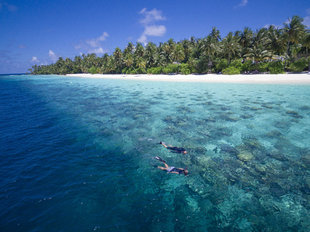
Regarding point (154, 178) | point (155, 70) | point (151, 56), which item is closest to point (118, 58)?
point (151, 56)

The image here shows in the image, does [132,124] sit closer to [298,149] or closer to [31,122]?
[31,122]

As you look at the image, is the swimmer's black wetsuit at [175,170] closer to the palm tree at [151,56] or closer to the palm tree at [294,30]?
the palm tree at [294,30]

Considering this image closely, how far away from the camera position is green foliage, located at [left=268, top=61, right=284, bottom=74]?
1535 inches

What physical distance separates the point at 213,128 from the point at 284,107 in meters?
11.1

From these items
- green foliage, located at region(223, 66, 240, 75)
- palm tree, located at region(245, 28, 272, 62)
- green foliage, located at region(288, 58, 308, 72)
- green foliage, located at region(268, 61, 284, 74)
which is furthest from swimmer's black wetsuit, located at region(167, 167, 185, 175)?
palm tree, located at region(245, 28, 272, 62)

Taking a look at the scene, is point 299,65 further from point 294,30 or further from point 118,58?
point 118,58

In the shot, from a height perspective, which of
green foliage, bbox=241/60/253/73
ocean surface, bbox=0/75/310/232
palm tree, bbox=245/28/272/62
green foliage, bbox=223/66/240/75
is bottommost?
ocean surface, bbox=0/75/310/232

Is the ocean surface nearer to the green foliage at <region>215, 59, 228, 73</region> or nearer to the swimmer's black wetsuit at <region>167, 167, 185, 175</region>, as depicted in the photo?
the swimmer's black wetsuit at <region>167, 167, 185, 175</region>

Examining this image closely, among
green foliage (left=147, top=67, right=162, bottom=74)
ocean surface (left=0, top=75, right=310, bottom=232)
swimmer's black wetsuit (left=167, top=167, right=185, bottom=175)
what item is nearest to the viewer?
ocean surface (left=0, top=75, right=310, bottom=232)

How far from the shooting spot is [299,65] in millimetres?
37000

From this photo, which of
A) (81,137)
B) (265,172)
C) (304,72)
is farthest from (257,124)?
(304,72)

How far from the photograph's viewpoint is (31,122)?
14719 mm

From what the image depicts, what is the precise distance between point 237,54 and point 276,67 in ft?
47.3

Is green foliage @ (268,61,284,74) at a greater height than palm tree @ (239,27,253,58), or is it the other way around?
palm tree @ (239,27,253,58)
